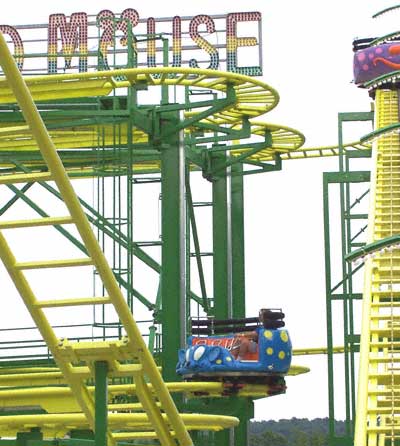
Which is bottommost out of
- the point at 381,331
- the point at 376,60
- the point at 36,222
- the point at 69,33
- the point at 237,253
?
the point at 381,331

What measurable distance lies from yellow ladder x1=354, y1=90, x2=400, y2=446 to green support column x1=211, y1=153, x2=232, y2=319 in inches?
304

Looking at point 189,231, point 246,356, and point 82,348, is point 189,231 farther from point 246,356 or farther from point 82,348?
point 82,348

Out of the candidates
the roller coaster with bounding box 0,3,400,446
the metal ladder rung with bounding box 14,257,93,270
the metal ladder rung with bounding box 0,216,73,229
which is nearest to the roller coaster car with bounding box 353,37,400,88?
the roller coaster with bounding box 0,3,400,446

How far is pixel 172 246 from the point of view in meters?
27.0

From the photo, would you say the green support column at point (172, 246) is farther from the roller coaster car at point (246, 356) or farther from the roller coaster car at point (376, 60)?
the roller coaster car at point (376, 60)

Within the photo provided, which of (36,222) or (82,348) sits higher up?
(36,222)

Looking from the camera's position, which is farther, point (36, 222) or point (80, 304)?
point (80, 304)

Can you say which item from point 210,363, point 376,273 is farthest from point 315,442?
point 376,273

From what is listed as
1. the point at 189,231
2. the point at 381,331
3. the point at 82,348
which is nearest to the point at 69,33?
the point at 189,231

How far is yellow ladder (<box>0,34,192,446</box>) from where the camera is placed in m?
13.0

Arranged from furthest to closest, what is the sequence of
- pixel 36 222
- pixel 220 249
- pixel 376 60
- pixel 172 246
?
pixel 220 249
pixel 376 60
pixel 172 246
pixel 36 222

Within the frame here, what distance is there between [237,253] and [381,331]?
14.5m

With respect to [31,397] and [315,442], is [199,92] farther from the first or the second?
[315,442]

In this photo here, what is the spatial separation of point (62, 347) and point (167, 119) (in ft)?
42.3
